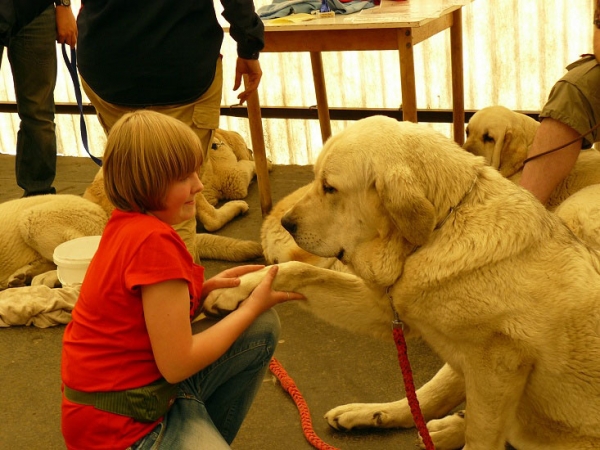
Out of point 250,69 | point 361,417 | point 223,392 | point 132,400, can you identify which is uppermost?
point 250,69

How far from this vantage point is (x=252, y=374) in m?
2.42

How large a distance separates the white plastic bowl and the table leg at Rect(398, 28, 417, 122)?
6.31 feet

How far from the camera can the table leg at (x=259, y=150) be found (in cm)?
523

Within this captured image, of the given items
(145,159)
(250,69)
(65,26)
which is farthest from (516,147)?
(65,26)

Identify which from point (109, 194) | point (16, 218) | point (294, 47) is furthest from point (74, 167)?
point (109, 194)

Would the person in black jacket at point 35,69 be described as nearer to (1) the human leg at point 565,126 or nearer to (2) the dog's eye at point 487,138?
(2) the dog's eye at point 487,138

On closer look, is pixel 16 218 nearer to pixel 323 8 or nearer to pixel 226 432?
pixel 323 8

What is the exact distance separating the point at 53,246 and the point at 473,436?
9.47 ft

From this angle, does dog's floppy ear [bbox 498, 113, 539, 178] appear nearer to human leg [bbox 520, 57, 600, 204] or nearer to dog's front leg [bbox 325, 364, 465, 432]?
human leg [bbox 520, 57, 600, 204]

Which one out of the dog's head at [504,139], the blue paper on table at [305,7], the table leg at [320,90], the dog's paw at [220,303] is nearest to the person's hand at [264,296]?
the dog's paw at [220,303]

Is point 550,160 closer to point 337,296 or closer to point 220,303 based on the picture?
point 337,296

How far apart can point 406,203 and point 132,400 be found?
95 centimetres

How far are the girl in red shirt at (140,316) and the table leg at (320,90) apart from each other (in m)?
3.94

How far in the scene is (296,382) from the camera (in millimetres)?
3365
